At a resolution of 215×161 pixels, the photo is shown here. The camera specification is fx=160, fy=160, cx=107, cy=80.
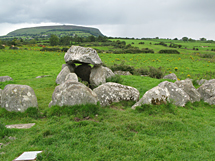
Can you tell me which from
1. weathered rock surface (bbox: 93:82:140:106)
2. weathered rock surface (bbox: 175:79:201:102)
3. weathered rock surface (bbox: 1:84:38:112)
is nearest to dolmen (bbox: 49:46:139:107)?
weathered rock surface (bbox: 93:82:140:106)

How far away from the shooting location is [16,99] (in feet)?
27.7

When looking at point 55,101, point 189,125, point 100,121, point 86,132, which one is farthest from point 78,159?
point 189,125

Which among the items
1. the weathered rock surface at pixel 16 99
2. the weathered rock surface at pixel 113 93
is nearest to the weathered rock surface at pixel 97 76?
the weathered rock surface at pixel 113 93

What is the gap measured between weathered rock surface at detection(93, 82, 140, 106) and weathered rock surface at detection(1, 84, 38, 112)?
383cm

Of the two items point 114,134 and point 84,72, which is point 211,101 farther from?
point 84,72

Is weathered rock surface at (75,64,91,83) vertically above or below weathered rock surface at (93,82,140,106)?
above

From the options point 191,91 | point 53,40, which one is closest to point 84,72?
point 191,91

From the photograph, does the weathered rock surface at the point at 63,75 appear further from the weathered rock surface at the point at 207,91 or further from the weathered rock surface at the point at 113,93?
the weathered rock surface at the point at 207,91

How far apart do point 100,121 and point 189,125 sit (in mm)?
4307

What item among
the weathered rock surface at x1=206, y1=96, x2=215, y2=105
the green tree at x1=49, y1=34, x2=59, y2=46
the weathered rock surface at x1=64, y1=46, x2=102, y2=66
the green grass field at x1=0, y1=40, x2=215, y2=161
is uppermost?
the green tree at x1=49, y1=34, x2=59, y2=46

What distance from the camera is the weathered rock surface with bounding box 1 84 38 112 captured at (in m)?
8.43

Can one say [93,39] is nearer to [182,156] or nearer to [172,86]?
[172,86]

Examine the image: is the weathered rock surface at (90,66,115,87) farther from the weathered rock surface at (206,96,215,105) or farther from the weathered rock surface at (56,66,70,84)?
the weathered rock surface at (206,96,215,105)

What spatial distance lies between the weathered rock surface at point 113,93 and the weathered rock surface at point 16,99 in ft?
12.6
